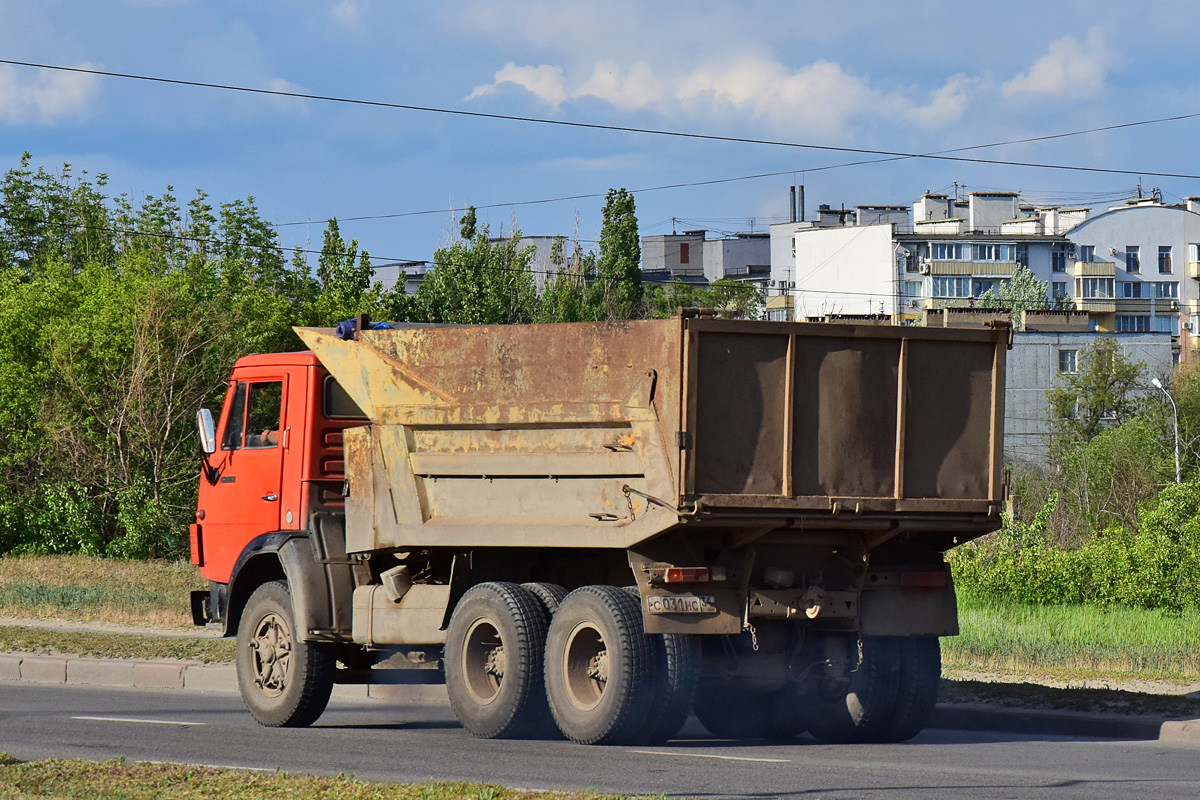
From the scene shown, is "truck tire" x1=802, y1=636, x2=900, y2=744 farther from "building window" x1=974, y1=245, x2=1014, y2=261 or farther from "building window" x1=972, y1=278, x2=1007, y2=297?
"building window" x1=974, y1=245, x2=1014, y2=261

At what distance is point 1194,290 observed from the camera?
116 metres

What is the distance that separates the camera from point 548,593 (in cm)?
1016

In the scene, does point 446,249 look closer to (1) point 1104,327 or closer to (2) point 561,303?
(2) point 561,303

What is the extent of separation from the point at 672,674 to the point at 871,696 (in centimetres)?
158

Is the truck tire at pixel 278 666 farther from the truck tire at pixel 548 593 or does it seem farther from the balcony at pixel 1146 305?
the balcony at pixel 1146 305

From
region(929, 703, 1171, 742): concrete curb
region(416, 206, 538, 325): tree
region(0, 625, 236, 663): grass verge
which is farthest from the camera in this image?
region(416, 206, 538, 325): tree

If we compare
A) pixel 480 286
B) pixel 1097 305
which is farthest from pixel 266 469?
pixel 1097 305

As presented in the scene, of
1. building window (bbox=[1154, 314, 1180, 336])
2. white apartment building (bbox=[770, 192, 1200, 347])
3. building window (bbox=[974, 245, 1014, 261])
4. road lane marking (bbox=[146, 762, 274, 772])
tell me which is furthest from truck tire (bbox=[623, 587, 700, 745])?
building window (bbox=[1154, 314, 1180, 336])

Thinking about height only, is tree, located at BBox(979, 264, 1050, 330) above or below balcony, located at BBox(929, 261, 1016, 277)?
below

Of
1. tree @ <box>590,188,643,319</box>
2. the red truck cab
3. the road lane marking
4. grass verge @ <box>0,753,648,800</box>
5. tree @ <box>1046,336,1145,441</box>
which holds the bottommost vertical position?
the road lane marking

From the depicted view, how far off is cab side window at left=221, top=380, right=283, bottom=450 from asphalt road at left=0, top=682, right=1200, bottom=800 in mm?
2124

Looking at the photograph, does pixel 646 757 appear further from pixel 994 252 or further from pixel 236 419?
pixel 994 252

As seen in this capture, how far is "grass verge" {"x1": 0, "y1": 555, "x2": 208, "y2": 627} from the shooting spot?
20.3 metres

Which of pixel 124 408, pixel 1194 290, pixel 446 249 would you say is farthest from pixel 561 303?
pixel 1194 290
